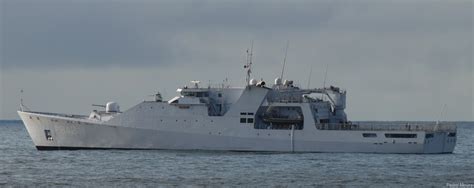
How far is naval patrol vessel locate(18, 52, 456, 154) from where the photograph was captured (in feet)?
171

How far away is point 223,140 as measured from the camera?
174ft

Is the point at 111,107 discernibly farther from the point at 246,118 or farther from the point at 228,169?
the point at 228,169

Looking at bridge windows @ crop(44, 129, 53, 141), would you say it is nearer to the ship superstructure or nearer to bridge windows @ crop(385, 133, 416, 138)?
the ship superstructure

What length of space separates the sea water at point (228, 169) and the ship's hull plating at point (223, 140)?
615 millimetres

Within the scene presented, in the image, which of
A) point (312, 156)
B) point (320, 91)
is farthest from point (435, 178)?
point (320, 91)

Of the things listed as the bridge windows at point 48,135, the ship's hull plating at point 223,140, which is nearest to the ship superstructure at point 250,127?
the ship's hull plating at point 223,140

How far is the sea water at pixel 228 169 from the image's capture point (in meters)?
40.0

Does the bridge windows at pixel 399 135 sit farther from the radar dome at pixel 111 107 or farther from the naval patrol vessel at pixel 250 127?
the radar dome at pixel 111 107

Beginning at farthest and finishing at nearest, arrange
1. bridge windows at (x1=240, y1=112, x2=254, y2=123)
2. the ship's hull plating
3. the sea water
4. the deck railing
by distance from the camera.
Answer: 1. bridge windows at (x1=240, y1=112, x2=254, y2=123)
2. the deck railing
3. the ship's hull plating
4. the sea water

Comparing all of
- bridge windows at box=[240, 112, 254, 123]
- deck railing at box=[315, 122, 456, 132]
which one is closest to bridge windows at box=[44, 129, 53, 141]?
bridge windows at box=[240, 112, 254, 123]

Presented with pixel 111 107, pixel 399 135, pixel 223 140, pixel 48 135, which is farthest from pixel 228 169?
pixel 48 135

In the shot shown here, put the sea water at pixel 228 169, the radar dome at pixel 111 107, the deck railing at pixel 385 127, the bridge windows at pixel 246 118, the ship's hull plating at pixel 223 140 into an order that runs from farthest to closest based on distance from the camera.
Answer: the radar dome at pixel 111 107, the bridge windows at pixel 246 118, the deck railing at pixel 385 127, the ship's hull plating at pixel 223 140, the sea water at pixel 228 169

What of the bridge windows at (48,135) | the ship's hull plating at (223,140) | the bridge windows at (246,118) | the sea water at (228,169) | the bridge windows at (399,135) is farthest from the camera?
the bridge windows at (48,135)

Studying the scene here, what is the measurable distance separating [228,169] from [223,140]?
818 cm
